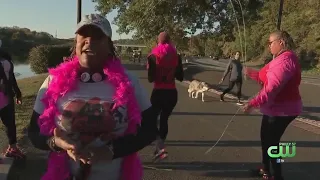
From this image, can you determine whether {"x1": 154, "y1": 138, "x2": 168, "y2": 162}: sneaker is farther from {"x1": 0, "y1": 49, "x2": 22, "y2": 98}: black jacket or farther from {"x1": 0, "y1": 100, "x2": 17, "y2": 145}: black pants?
{"x1": 0, "y1": 49, "x2": 22, "y2": 98}: black jacket

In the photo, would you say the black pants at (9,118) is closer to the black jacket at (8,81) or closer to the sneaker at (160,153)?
the black jacket at (8,81)

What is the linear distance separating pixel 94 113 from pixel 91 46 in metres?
0.39

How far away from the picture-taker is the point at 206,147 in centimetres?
651

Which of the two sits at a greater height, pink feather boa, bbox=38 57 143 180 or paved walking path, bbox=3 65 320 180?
pink feather boa, bbox=38 57 143 180

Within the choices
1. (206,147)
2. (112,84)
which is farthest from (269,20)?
(112,84)

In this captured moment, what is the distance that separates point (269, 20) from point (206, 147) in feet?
114

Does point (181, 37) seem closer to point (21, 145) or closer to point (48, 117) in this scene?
point (21, 145)

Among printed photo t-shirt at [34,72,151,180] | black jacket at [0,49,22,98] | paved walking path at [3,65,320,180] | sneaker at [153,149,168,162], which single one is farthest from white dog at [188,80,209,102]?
printed photo t-shirt at [34,72,151,180]

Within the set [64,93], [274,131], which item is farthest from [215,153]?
[64,93]

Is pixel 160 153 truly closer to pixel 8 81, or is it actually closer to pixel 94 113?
pixel 8 81

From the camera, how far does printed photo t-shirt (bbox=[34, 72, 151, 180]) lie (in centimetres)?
195

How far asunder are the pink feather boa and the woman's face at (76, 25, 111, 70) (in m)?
0.09

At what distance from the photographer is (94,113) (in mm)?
1959

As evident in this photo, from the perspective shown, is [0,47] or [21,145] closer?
[0,47]
